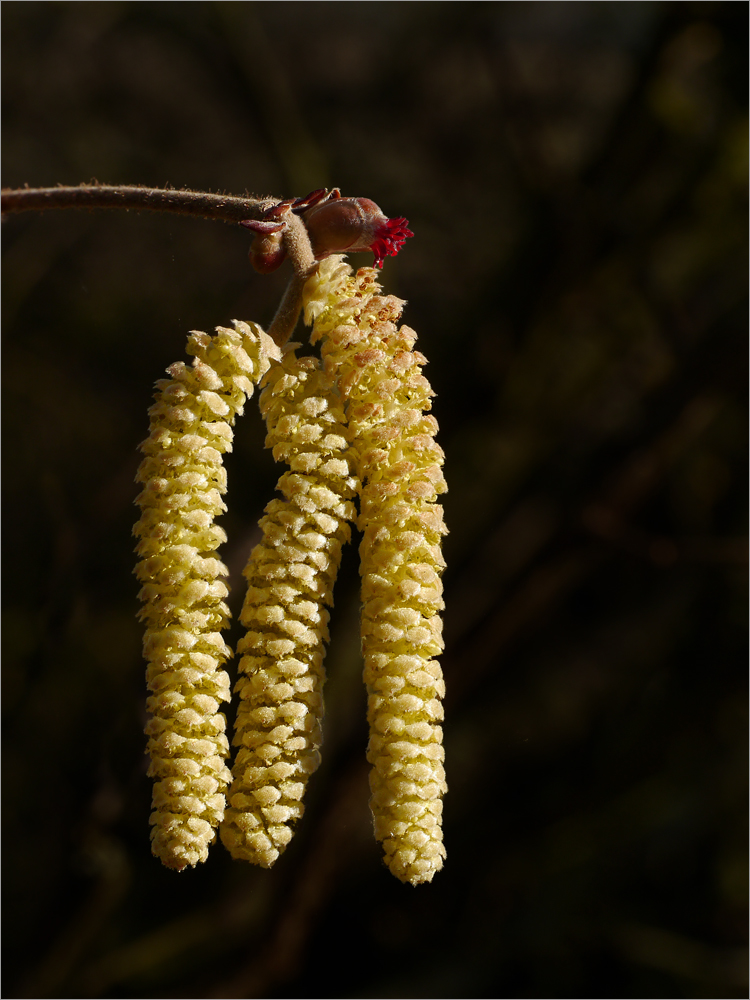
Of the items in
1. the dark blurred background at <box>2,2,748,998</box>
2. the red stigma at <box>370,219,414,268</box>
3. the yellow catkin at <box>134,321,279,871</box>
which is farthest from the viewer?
the dark blurred background at <box>2,2,748,998</box>

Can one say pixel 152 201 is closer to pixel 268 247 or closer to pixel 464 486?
pixel 268 247

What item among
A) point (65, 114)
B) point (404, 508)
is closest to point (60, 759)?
point (404, 508)

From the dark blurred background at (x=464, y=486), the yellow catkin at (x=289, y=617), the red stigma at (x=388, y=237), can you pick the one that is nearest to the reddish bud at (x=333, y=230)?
the red stigma at (x=388, y=237)

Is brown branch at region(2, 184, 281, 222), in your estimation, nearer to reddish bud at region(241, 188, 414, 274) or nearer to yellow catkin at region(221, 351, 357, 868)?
reddish bud at region(241, 188, 414, 274)

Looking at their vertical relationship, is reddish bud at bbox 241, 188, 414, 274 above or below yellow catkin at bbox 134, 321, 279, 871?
above

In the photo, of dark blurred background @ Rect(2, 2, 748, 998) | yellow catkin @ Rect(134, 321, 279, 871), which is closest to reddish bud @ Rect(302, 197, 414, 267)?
yellow catkin @ Rect(134, 321, 279, 871)

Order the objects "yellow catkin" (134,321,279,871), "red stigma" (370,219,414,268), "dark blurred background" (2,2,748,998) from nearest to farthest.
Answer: "yellow catkin" (134,321,279,871)
"red stigma" (370,219,414,268)
"dark blurred background" (2,2,748,998)

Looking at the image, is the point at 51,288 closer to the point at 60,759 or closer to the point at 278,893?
the point at 60,759
